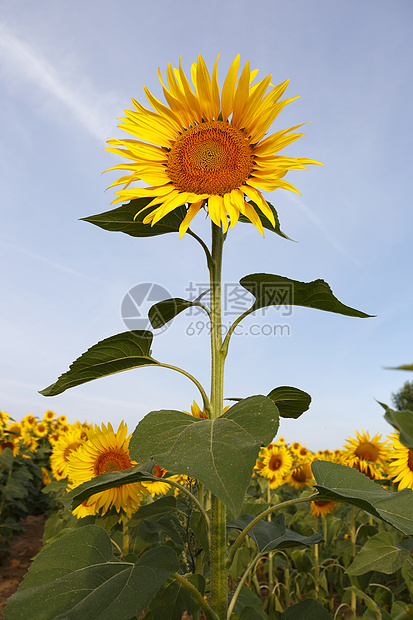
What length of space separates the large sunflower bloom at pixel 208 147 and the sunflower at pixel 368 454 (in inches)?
102

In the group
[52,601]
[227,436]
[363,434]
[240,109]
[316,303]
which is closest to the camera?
[227,436]

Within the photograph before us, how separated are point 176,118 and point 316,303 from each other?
833 millimetres

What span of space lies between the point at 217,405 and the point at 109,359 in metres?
0.39

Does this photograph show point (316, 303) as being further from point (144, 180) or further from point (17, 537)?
point (17, 537)

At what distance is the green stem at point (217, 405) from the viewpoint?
4.38ft

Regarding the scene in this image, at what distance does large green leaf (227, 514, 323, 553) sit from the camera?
1.54m

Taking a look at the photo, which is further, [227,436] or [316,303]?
[316,303]

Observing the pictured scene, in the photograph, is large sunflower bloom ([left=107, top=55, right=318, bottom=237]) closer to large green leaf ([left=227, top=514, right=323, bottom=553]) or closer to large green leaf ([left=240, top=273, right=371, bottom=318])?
large green leaf ([left=240, top=273, right=371, bottom=318])

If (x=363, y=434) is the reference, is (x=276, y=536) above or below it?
below

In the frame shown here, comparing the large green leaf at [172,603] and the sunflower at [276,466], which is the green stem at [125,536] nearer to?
the large green leaf at [172,603]

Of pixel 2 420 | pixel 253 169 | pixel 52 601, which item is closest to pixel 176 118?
pixel 253 169

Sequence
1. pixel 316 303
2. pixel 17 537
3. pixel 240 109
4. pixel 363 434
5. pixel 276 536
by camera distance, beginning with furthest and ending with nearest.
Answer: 1. pixel 17 537
2. pixel 363 434
3. pixel 276 536
4. pixel 240 109
5. pixel 316 303

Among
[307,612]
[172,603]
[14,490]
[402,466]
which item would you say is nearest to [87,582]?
[172,603]

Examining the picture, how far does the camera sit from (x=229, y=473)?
87 centimetres
